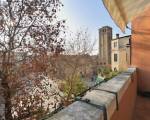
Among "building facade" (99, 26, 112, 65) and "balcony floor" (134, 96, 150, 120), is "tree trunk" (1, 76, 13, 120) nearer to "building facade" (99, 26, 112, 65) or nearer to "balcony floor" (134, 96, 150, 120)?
"balcony floor" (134, 96, 150, 120)

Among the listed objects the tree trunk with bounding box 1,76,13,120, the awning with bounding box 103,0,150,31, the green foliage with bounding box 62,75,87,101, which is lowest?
the green foliage with bounding box 62,75,87,101

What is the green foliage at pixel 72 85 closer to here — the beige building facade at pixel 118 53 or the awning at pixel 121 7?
the awning at pixel 121 7

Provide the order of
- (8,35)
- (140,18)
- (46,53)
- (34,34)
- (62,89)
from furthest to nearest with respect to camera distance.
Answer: (62,89) < (46,53) < (34,34) < (8,35) < (140,18)

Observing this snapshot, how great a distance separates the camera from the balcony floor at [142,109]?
5.93 metres

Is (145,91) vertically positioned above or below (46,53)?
below

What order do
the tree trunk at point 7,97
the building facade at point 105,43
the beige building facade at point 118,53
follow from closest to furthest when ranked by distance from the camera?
the tree trunk at point 7,97, the beige building facade at point 118,53, the building facade at point 105,43

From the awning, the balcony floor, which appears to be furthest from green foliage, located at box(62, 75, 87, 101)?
the awning

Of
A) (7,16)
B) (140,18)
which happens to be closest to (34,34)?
(7,16)

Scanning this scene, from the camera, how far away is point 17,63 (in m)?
12.8

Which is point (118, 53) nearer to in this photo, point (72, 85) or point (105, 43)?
point (105, 43)

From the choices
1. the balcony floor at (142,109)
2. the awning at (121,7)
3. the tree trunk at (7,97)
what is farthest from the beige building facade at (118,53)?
the awning at (121,7)

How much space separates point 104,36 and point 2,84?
192ft

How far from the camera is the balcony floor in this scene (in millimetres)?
5925

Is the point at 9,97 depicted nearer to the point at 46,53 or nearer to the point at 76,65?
the point at 46,53
